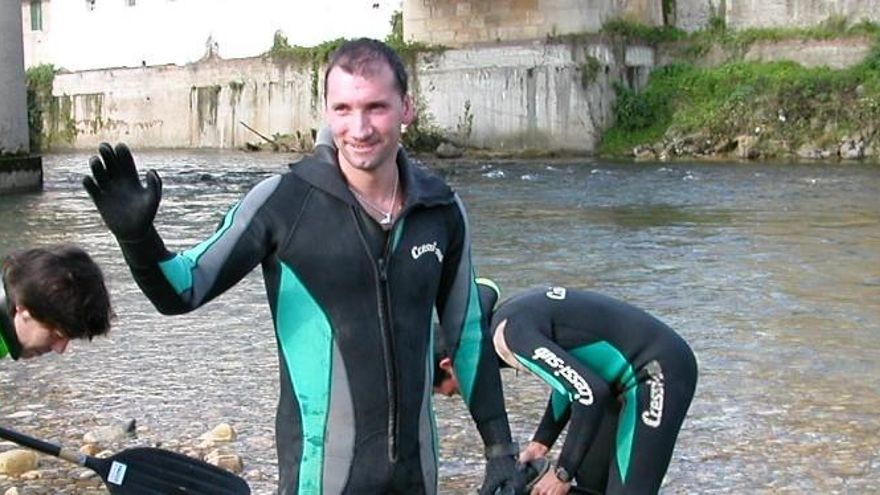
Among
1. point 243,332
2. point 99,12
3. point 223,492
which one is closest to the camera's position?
point 223,492

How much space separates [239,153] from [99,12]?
13.1m

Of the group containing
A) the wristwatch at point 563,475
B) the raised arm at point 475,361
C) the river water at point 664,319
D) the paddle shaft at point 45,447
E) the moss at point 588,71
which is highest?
the moss at point 588,71

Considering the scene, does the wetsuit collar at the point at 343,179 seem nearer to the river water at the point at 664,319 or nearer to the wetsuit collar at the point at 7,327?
the wetsuit collar at the point at 7,327

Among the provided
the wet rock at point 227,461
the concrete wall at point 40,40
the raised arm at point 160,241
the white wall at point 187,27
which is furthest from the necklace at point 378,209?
the concrete wall at point 40,40

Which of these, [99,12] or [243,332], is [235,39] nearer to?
[99,12]

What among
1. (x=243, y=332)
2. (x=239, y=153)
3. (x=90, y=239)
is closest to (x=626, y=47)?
(x=239, y=153)

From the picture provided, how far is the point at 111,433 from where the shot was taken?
18.4ft

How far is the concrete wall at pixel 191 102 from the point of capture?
33094 mm

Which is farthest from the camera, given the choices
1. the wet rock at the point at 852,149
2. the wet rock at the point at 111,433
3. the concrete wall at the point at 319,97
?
the concrete wall at the point at 319,97

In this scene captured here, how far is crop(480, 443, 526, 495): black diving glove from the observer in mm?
3113

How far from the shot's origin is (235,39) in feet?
126

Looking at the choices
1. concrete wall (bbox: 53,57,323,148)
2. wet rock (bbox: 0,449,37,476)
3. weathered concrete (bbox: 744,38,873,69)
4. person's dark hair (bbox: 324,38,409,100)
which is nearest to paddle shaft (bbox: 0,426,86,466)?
person's dark hair (bbox: 324,38,409,100)

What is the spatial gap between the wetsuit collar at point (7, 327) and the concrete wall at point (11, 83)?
51.4 ft

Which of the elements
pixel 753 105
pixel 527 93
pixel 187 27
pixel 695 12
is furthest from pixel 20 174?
pixel 187 27
